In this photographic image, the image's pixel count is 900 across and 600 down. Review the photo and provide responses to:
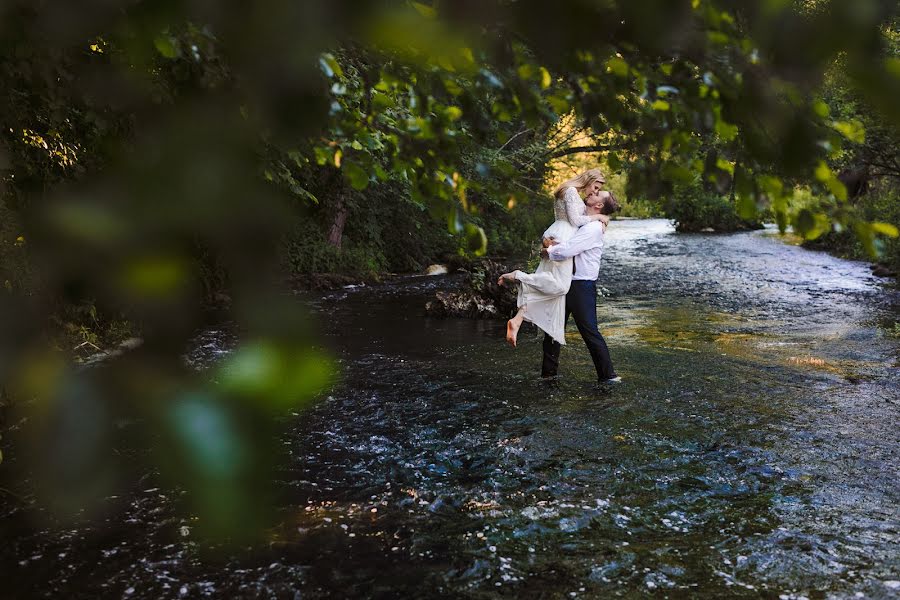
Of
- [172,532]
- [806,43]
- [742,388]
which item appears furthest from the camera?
Result: [742,388]

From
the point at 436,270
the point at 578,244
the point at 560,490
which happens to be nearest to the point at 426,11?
the point at 560,490

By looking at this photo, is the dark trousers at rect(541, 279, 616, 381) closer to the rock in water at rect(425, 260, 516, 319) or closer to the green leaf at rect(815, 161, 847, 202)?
the rock in water at rect(425, 260, 516, 319)

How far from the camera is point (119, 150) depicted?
623 millimetres

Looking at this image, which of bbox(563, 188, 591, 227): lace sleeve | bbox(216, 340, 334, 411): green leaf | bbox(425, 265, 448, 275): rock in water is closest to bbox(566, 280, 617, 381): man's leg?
bbox(563, 188, 591, 227): lace sleeve

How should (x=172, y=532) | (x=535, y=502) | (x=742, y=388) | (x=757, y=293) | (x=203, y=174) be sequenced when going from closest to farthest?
(x=203, y=174) → (x=172, y=532) → (x=535, y=502) → (x=742, y=388) → (x=757, y=293)

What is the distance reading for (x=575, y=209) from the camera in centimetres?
781

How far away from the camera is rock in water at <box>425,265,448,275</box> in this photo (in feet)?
67.2

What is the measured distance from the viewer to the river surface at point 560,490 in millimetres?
3867

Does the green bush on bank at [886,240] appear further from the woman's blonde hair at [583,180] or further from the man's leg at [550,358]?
the man's leg at [550,358]

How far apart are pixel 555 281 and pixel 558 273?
92 millimetres

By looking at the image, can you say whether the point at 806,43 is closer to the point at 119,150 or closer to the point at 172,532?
the point at 119,150

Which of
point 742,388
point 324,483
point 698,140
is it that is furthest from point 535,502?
point 742,388

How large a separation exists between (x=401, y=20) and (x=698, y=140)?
1782 millimetres

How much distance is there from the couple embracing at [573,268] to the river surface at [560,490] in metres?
0.68
